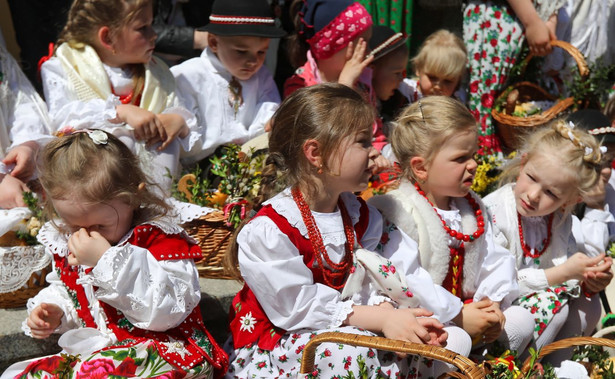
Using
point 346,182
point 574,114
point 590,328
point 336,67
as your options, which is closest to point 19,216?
point 346,182

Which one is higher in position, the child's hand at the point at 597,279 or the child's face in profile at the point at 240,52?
the child's face in profile at the point at 240,52

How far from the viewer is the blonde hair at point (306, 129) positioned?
290 centimetres

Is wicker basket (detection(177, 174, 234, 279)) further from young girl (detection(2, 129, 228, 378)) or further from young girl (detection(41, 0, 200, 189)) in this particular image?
young girl (detection(2, 129, 228, 378))

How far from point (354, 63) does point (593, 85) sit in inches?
76.8

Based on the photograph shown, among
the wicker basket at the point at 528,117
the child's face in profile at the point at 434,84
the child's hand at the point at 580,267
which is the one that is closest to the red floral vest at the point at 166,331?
the child's hand at the point at 580,267

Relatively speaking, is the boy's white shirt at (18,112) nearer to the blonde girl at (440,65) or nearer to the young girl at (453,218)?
the young girl at (453,218)

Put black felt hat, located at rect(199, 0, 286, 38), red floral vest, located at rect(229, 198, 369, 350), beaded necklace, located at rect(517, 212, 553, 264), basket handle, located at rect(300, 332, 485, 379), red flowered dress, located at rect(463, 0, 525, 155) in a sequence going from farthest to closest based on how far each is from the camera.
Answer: red flowered dress, located at rect(463, 0, 525, 155)
black felt hat, located at rect(199, 0, 286, 38)
beaded necklace, located at rect(517, 212, 553, 264)
red floral vest, located at rect(229, 198, 369, 350)
basket handle, located at rect(300, 332, 485, 379)

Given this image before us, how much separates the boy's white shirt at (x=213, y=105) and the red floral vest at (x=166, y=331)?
1505mm

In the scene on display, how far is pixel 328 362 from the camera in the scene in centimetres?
276

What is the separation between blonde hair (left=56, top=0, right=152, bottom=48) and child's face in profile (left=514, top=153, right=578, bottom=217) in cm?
205

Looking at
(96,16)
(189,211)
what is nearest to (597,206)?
(189,211)

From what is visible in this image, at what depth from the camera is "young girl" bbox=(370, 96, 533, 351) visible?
127 inches

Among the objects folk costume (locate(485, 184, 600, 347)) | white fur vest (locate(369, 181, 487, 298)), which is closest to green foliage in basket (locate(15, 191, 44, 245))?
white fur vest (locate(369, 181, 487, 298))

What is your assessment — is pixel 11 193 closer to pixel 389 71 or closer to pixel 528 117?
pixel 389 71
